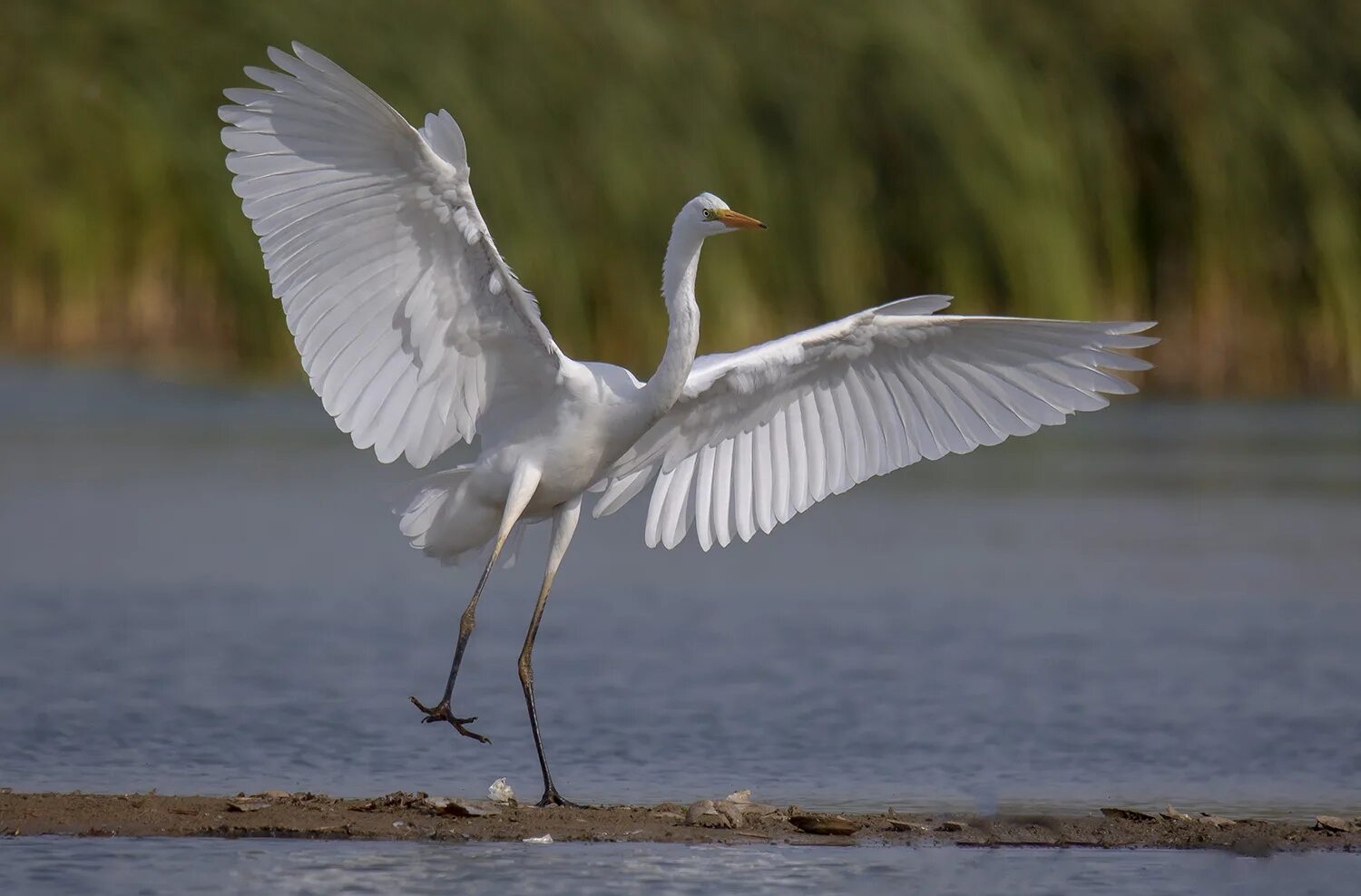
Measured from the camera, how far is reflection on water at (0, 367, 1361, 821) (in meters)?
7.74

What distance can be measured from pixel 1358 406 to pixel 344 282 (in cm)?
1416

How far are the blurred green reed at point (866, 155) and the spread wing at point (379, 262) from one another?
9919mm

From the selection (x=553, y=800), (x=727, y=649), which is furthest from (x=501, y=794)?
(x=727, y=649)

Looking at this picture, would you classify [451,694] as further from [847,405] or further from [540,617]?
[847,405]

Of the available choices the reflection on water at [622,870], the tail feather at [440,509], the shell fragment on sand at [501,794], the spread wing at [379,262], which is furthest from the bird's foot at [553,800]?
the spread wing at [379,262]

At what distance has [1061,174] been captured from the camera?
18.4 metres

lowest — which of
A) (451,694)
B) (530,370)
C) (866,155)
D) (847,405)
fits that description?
(451,694)

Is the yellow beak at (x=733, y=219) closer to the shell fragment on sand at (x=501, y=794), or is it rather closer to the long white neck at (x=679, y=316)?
the long white neck at (x=679, y=316)

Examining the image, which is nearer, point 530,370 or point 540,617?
point 530,370

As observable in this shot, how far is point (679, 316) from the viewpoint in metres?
7.45

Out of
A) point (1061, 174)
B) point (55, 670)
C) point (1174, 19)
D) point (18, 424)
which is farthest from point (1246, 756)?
point (18, 424)

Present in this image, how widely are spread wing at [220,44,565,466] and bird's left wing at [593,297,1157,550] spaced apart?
76 cm

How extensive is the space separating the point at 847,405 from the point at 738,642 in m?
2.32

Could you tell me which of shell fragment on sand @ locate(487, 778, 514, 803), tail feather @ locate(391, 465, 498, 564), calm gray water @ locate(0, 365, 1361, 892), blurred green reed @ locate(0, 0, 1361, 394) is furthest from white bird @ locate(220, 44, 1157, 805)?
blurred green reed @ locate(0, 0, 1361, 394)
